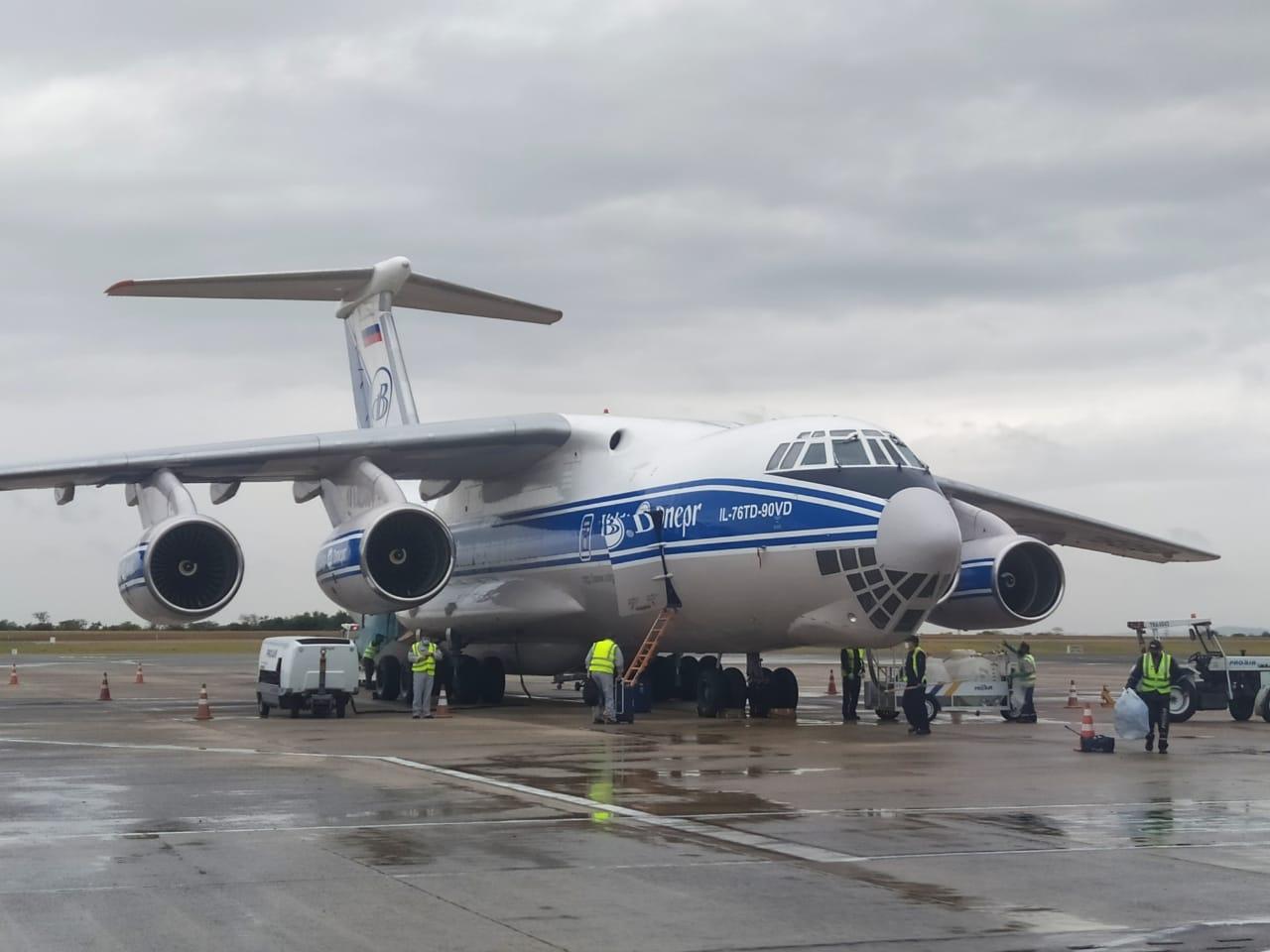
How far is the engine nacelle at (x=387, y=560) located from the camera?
2088 centimetres

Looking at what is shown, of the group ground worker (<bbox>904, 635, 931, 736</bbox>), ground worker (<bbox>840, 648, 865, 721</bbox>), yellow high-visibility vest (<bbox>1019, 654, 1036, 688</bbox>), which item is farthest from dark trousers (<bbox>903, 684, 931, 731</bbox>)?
yellow high-visibility vest (<bbox>1019, 654, 1036, 688</bbox>)

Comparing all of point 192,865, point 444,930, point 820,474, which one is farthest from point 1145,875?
point 820,474

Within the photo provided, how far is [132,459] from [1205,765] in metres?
14.1

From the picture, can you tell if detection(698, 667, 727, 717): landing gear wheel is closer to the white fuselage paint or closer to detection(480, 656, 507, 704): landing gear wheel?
the white fuselage paint

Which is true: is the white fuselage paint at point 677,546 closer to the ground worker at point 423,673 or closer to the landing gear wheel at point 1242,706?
the ground worker at point 423,673

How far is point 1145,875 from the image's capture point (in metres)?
7.89

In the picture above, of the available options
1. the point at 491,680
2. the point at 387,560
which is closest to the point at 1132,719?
the point at 387,560

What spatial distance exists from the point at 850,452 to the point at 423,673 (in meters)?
6.41

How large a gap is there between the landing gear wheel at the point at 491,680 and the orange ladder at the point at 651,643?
499cm

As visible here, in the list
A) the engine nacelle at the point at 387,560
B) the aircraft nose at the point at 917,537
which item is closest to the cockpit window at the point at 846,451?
the aircraft nose at the point at 917,537

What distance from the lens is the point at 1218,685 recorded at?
21.3 metres

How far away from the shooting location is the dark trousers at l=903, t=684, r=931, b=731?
1809 centimetres

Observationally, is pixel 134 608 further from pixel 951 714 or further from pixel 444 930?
pixel 444 930

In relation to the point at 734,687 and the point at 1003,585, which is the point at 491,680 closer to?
the point at 734,687
